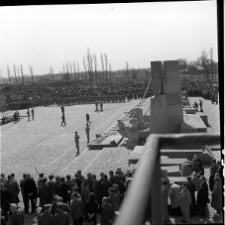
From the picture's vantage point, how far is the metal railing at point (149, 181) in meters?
1.02

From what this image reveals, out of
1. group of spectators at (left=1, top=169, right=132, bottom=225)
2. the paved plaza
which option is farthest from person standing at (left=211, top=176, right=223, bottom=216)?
the paved plaza

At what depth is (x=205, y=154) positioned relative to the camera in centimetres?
877

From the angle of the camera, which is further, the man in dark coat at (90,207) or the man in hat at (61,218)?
the man in dark coat at (90,207)

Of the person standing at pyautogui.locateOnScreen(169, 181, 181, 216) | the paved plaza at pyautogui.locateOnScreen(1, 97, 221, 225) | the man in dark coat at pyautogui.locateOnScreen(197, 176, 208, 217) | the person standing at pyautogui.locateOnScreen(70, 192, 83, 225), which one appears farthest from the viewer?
the paved plaza at pyautogui.locateOnScreen(1, 97, 221, 225)

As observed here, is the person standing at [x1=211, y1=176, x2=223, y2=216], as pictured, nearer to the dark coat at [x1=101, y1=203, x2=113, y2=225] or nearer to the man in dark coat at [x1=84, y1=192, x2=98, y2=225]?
the dark coat at [x1=101, y1=203, x2=113, y2=225]

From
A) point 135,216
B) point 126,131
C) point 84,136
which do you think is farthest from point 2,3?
point 84,136

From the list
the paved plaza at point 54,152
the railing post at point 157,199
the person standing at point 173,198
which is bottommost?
the paved plaza at point 54,152

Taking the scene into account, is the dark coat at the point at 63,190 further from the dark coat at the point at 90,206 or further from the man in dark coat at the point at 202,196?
the man in dark coat at the point at 202,196

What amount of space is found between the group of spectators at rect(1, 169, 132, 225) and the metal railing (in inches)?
152

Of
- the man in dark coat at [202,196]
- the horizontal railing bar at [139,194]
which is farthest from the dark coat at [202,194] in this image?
the horizontal railing bar at [139,194]

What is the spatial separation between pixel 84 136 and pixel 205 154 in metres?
6.81

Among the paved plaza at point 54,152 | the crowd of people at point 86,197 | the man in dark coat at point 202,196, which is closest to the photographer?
the crowd of people at point 86,197

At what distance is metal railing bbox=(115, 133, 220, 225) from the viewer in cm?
102

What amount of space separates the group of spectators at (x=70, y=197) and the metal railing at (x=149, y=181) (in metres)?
3.87
